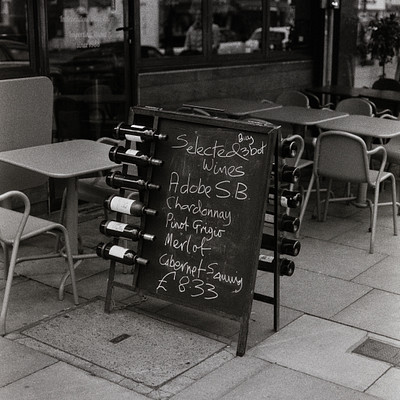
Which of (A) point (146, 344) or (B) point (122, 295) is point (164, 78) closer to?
(B) point (122, 295)

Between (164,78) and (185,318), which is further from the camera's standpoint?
(164,78)

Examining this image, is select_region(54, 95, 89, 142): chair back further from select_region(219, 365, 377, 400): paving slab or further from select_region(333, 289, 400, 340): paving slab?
select_region(219, 365, 377, 400): paving slab

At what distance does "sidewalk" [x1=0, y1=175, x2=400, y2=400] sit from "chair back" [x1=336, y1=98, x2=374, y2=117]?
8.29 feet

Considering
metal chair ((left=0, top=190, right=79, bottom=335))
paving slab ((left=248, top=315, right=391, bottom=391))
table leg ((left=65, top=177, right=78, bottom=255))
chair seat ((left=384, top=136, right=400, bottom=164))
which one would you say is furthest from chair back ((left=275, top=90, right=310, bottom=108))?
metal chair ((left=0, top=190, right=79, bottom=335))

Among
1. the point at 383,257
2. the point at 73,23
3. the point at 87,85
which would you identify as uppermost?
the point at 73,23

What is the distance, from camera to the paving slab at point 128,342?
166 inches

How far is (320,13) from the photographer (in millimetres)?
10297

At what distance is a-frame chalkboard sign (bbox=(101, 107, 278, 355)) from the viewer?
172 inches

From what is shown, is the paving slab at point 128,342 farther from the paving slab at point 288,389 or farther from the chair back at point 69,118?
the chair back at point 69,118

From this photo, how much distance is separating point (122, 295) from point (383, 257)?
2.16 meters

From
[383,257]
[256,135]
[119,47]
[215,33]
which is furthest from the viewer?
[215,33]

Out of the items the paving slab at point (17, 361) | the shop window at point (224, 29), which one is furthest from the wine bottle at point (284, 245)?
the shop window at point (224, 29)

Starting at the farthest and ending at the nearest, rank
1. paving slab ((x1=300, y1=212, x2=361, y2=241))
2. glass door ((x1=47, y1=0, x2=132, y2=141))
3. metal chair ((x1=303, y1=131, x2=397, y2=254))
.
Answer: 1. glass door ((x1=47, y1=0, x2=132, y2=141))
2. paving slab ((x1=300, y1=212, x2=361, y2=241))
3. metal chair ((x1=303, y1=131, x2=397, y2=254))

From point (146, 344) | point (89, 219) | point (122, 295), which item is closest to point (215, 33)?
point (89, 219)
